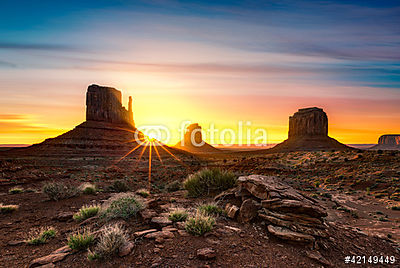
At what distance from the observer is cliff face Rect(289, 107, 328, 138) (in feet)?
323

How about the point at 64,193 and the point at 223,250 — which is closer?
the point at 223,250

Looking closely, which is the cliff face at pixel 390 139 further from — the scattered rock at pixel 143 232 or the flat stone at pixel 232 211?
the scattered rock at pixel 143 232

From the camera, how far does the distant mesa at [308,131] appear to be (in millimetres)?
86625

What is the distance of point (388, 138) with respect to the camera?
13325 cm

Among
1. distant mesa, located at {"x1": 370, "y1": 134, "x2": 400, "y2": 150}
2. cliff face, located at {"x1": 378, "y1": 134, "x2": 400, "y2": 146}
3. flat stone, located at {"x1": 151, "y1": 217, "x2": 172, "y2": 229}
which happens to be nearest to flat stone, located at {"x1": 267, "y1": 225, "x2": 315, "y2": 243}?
flat stone, located at {"x1": 151, "y1": 217, "x2": 172, "y2": 229}

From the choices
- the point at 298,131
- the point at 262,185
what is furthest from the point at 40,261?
the point at 298,131

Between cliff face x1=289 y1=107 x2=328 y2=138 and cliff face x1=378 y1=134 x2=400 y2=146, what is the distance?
64.6 m

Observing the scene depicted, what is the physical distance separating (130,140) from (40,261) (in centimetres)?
7747

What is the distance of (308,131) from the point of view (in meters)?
99.4

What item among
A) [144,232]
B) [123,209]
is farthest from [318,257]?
[123,209]

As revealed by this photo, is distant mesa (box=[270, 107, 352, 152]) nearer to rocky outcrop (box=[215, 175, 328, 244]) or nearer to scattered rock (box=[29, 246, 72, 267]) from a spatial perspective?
rocky outcrop (box=[215, 175, 328, 244])

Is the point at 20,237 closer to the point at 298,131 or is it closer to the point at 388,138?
the point at 298,131

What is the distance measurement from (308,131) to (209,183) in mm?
105058

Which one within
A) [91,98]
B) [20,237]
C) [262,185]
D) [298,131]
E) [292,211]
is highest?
[91,98]
